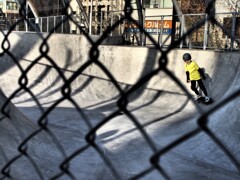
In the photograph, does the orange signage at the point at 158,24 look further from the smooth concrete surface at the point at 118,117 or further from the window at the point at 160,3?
the window at the point at 160,3

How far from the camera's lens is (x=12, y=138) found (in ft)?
9.95

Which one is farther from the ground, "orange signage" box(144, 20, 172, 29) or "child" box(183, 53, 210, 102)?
"orange signage" box(144, 20, 172, 29)

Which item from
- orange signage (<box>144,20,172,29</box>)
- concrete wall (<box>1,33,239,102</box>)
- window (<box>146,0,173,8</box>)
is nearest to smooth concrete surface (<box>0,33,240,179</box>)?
concrete wall (<box>1,33,239,102</box>)

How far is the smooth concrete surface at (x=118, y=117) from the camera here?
3662mm

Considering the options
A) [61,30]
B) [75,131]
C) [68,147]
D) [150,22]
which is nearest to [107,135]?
[75,131]

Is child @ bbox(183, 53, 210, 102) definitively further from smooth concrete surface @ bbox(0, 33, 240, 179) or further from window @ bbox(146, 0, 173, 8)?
window @ bbox(146, 0, 173, 8)

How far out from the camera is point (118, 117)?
8.41 metres

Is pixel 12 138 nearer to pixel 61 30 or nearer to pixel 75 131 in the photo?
pixel 75 131

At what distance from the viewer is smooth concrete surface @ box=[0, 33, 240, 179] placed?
12.0ft

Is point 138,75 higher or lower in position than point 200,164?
higher

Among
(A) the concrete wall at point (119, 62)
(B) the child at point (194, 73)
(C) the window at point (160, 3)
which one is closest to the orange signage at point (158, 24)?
(A) the concrete wall at point (119, 62)

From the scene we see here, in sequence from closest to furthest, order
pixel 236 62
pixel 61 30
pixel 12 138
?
pixel 12 138, pixel 236 62, pixel 61 30

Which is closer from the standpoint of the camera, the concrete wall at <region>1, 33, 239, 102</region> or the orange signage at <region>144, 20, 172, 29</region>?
the concrete wall at <region>1, 33, 239, 102</region>

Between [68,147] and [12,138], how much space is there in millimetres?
2896
